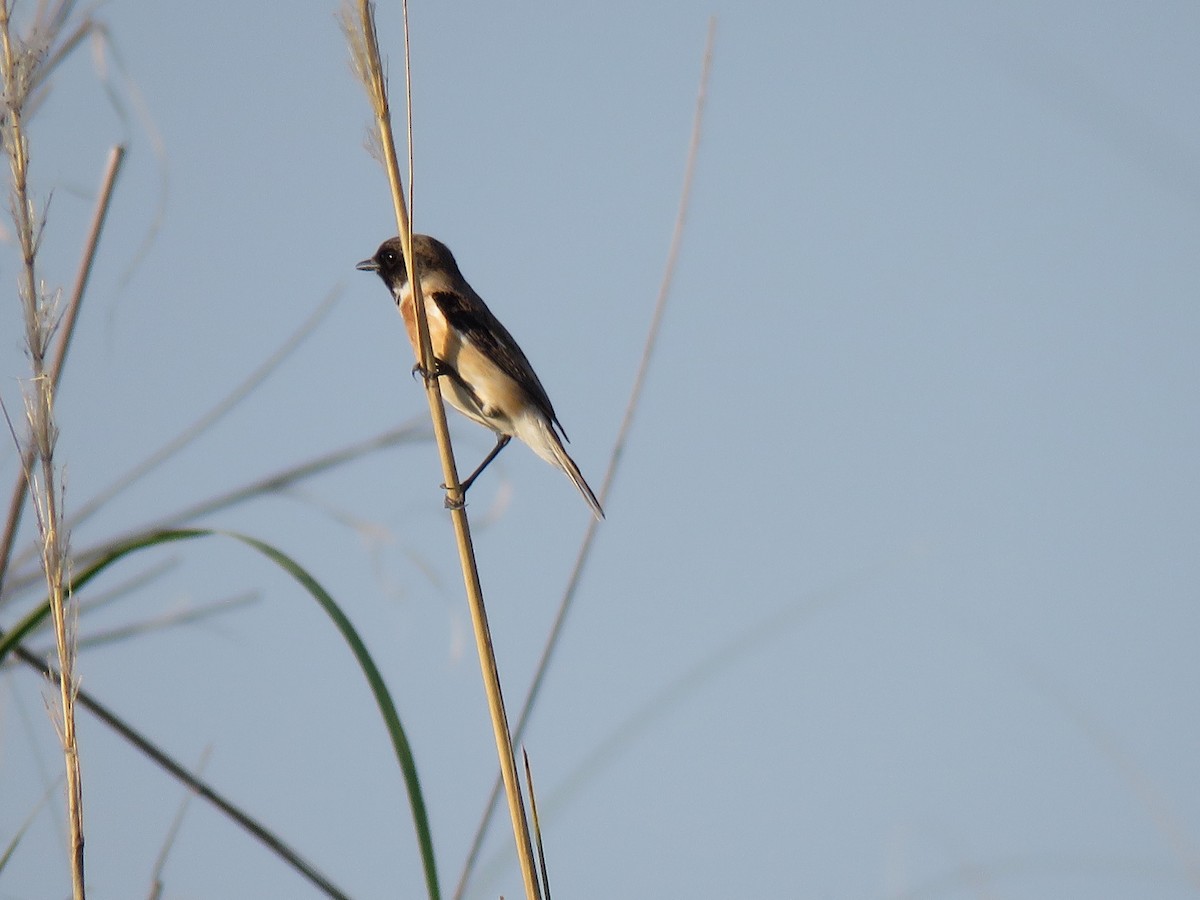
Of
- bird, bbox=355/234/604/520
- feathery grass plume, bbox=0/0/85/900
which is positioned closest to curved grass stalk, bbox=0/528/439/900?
feathery grass plume, bbox=0/0/85/900

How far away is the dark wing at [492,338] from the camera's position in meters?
4.24

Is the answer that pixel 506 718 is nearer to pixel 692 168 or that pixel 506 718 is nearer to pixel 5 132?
pixel 5 132

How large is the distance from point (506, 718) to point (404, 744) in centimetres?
14

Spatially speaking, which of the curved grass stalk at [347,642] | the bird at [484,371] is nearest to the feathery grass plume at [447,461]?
the curved grass stalk at [347,642]

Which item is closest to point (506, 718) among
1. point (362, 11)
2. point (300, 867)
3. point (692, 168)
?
point (300, 867)

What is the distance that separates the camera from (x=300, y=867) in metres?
1.71

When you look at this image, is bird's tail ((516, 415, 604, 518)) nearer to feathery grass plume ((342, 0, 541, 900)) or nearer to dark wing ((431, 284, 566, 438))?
dark wing ((431, 284, 566, 438))

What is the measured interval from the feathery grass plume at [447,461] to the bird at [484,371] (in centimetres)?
213

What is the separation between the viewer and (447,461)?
6.34 ft

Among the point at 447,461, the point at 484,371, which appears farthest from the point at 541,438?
the point at 447,461

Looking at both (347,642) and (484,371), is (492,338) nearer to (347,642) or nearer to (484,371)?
(484,371)

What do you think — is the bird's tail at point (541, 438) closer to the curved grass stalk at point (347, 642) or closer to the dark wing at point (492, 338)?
the dark wing at point (492, 338)

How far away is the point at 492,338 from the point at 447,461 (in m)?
2.40

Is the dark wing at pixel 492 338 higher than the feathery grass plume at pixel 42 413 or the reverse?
higher
